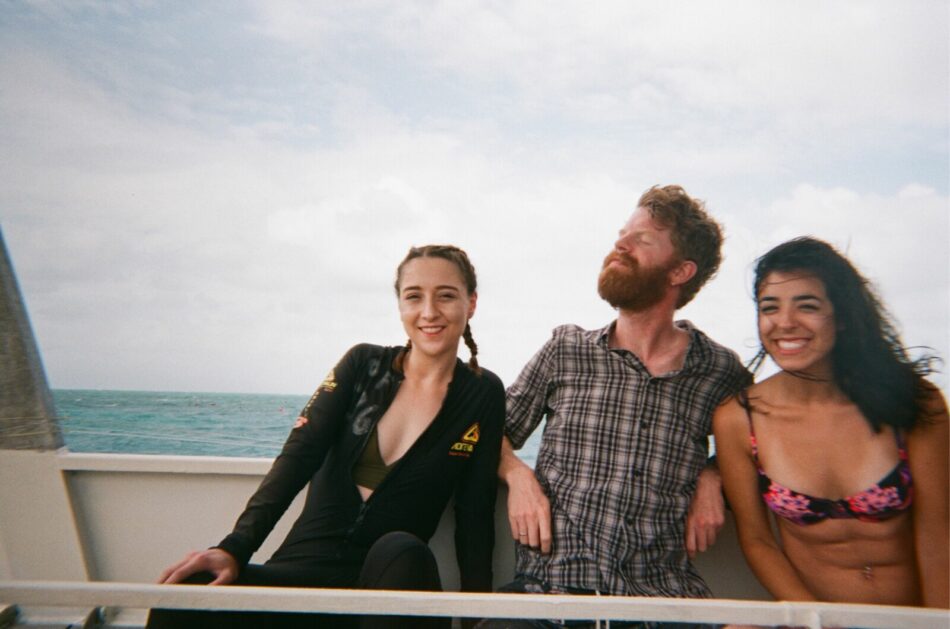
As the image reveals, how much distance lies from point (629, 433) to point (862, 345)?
24.7 inches

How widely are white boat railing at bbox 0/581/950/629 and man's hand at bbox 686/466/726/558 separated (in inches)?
31.3

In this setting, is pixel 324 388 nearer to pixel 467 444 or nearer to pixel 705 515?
pixel 467 444

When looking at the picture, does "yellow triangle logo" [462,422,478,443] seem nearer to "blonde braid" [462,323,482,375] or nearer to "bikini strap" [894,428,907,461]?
"blonde braid" [462,323,482,375]

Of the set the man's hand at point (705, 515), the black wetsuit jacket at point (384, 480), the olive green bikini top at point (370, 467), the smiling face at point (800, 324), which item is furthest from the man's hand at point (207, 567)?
the smiling face at point (800, 324)

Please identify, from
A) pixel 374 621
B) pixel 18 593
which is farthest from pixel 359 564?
pixel 18 593

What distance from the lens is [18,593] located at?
0.86 meters

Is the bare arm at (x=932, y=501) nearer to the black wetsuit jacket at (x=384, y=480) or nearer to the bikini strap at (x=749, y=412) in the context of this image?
the bikini strap at (x=749, y=412)

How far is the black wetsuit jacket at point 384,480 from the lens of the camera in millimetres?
1609

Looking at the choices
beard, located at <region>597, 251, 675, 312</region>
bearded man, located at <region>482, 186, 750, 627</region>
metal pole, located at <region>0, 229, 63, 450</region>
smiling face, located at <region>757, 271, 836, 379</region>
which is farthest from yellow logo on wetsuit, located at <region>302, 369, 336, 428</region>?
smiling face, located at <region>757, 271, 836, 379</region>

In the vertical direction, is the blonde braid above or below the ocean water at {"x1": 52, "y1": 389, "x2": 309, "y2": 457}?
above

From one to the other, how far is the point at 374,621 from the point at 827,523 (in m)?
1.10

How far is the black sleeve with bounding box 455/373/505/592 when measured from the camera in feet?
5.64

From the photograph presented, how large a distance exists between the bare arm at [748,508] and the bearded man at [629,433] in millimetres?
70

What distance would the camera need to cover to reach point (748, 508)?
63.7 inches
